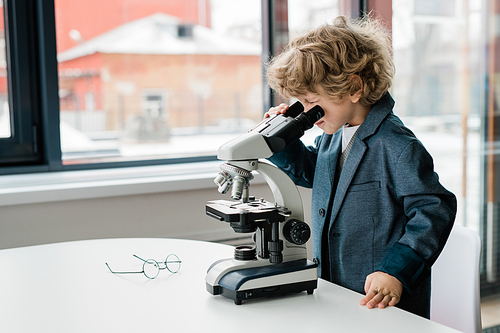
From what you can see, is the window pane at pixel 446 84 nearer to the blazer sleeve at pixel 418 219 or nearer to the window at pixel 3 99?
the blazer sleeve at pixel 418 219

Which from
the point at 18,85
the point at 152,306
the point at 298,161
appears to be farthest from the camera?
the point at 18,85

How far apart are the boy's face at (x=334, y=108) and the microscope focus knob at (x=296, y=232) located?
33 centimetres

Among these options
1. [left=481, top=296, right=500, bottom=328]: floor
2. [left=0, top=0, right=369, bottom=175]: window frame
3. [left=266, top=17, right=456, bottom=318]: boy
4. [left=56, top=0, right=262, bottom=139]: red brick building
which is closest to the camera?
[left=266, top=17, right=456, bottom=318]: boy

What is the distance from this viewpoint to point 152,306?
99 cm

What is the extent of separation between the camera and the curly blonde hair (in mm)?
1199

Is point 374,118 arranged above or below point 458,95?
below

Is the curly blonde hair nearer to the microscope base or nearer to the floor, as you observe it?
the microscope base

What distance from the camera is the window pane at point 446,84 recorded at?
2623mm

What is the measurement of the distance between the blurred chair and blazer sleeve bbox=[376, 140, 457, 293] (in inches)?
8.5

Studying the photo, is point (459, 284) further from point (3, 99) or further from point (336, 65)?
point (3, 99)

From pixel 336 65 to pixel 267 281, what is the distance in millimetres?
549

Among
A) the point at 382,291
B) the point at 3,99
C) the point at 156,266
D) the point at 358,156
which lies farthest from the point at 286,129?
the point at 3,99

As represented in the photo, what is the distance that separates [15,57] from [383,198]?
1648 millimetres

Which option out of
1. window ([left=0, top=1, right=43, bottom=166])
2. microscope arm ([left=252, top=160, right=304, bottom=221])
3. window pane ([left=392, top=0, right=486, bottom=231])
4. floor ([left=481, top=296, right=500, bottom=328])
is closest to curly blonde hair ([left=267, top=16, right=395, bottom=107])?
microscope arm ([left=252, top=160, right=304, bottom=221])
